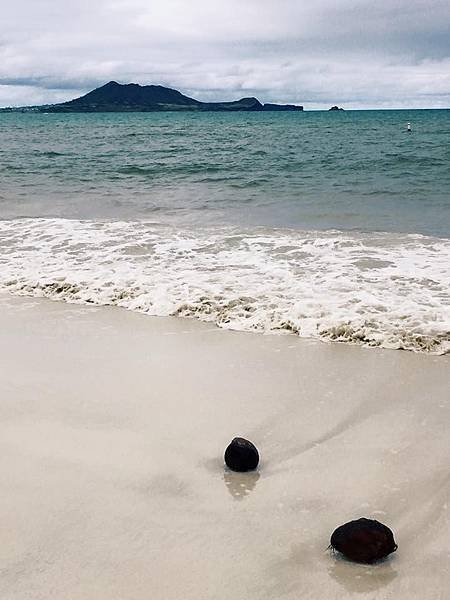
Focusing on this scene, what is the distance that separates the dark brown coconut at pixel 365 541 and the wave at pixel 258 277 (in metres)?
2.88

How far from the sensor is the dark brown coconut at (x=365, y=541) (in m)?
2.71

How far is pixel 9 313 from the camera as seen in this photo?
6.65m

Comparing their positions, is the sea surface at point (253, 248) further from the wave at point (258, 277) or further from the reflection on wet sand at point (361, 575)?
the reflection on wet sand at point (361, 575)

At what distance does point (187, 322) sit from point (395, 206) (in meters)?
8.74

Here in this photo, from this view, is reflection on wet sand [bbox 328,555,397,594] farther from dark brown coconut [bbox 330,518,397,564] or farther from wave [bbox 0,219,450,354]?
wave [bbox 0,219,450,354]

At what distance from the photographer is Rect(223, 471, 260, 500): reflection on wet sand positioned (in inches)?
130

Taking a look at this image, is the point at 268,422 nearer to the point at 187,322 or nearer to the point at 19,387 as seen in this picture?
the point at 19,387

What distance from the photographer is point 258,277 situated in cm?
755

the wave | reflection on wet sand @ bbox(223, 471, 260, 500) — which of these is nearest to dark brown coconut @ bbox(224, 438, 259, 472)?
reflection on wet sand @ bbox(223, 471, 260, 500)

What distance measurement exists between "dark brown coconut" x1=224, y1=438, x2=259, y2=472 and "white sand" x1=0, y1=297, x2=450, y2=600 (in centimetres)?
8

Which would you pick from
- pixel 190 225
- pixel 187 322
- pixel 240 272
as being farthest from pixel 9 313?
pixel 190 225

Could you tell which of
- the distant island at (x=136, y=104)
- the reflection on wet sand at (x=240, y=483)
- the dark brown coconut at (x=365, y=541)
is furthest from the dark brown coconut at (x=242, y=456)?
the distant island at (x=136, y=104)

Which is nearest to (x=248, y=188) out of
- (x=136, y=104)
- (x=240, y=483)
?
(x=240, y=483)

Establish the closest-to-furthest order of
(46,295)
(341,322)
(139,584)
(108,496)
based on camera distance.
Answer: (139,584) < (108,496) < (341,322) < (46,295)
